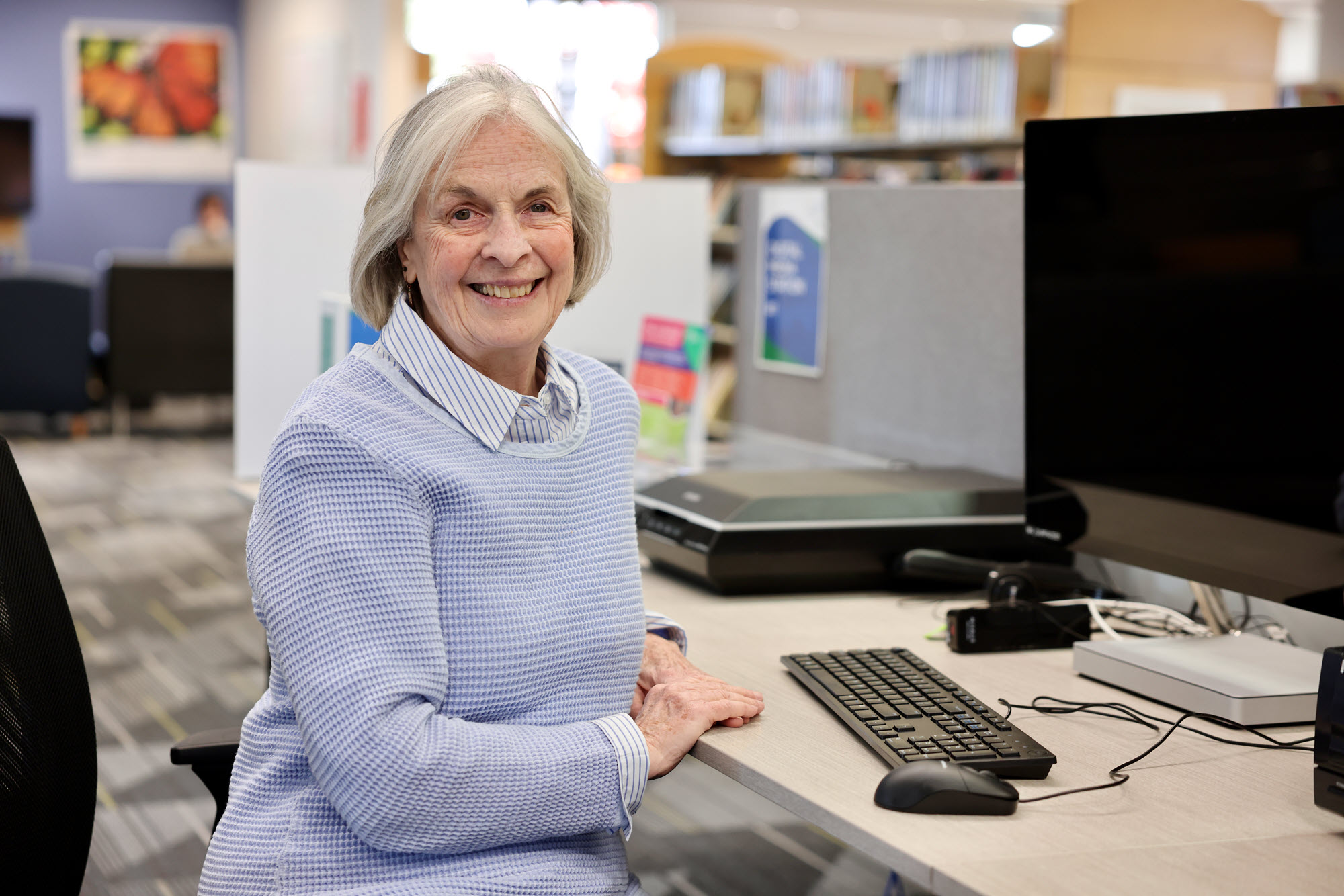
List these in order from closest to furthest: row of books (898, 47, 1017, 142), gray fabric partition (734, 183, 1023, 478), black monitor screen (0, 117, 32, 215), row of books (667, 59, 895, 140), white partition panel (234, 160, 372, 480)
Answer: gray fabric partition (734, 183, 1023, 478) < white partition panel (234, 160, 372, 480) < row of books (898, 47, 1017, 142) < row of books (667, 59, 895, 140) < black monitor screen (0, 117, 32, 215)

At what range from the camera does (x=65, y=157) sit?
32.9ft

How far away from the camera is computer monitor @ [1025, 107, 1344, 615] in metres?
1.22

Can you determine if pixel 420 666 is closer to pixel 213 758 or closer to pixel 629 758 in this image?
pixel 629 758

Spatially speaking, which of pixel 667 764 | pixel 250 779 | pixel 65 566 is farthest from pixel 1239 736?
pixel 65 566

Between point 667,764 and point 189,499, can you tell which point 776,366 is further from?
point 189,499

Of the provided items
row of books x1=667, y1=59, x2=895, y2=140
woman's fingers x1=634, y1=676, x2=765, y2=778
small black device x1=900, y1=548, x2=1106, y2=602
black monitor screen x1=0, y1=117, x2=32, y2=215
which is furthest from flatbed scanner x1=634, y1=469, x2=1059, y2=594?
black monitor screen x1=0, y1=117, x2=32, y2=215

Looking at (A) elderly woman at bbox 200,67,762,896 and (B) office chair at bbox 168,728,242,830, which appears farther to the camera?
(B) office chair at bbox 168,728,242,830

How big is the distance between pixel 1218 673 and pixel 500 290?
78 centimetres

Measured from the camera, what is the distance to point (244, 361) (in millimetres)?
2400

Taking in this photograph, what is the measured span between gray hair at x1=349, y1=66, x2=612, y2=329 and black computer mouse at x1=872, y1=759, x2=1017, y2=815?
0.64m

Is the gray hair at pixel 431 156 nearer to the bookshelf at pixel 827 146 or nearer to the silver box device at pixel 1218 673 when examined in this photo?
the silver box device at pixel 1218 673

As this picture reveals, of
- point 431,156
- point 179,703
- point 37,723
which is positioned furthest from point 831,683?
point 179,703

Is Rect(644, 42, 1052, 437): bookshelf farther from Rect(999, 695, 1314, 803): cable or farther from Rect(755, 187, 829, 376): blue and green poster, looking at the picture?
Rect(999, 695, 1314, 803): cable

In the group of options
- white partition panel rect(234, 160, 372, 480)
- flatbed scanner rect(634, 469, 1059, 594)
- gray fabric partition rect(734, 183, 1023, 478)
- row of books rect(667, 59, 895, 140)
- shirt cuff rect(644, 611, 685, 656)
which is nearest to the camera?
shirt cuff rect(644, 611, 685, 656)
